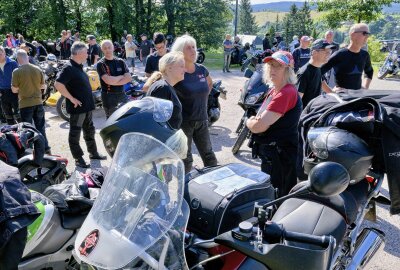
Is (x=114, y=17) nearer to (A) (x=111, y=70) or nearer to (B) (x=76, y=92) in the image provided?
(A) (x=111, y=70)

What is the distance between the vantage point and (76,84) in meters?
5.38

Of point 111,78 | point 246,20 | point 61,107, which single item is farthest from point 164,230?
point 246,20

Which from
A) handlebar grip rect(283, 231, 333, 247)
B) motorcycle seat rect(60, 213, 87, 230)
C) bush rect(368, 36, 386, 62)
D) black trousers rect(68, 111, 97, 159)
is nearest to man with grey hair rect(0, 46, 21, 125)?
black trousers rect(68, 111, 97, 159)

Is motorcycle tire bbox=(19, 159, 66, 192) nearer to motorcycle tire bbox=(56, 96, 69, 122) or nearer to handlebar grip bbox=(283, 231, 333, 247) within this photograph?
handlebar grip bbox=(283, 231, 333, 247)

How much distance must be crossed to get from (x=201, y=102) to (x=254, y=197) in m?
2.17

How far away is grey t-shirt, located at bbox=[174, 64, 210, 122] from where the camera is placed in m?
4.11

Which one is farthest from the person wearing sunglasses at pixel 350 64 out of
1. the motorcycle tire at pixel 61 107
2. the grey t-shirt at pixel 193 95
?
the motorcycle tire at pixel 61 107

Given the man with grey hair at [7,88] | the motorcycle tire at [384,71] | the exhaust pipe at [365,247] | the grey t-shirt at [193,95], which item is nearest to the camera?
the exhaust pipe at [365,247]

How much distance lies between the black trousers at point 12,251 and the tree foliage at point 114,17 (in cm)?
2950

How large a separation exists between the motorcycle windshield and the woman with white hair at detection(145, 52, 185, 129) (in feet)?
6.33

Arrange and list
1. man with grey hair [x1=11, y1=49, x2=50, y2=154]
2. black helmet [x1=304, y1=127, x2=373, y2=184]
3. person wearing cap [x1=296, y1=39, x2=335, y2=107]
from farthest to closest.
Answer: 1. man with grey hair [x1=11, y1=49, x2=50, y2=154]
2. person wearing cap [x1=296, y1=39, x2=335, y2=107]
3. black helmet [x1=304, y1=127, x2=373, y2=184]

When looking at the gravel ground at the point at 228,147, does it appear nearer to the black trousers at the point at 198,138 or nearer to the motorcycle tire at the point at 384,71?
the black trousers at the point at 198,138

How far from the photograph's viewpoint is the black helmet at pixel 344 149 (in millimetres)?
2113

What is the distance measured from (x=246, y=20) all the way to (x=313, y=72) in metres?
82.2
